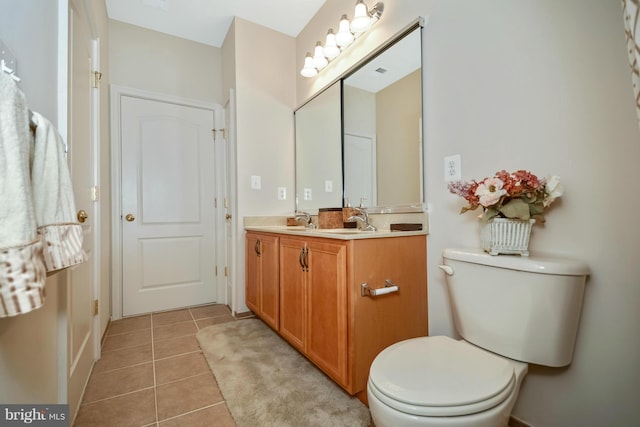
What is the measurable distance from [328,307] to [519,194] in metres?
0.90

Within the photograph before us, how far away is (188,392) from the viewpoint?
1.41 metres

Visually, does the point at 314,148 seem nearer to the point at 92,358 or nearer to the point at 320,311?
the point at 320,311

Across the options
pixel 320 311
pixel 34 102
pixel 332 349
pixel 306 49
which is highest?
pixel 306 49

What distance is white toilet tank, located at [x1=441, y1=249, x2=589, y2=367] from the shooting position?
865mm

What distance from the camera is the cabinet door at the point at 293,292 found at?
1.57 meters

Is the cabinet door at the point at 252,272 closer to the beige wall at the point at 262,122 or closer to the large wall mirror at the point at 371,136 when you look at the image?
the beige wall at the point at 262,122

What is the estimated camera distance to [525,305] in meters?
0.90

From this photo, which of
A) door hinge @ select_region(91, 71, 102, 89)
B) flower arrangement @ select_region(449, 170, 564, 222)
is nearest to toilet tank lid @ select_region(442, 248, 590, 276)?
flower arrangement @ select_region(449, 170, 564, 222)

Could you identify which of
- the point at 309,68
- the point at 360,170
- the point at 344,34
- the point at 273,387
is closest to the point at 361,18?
the point at 344,34

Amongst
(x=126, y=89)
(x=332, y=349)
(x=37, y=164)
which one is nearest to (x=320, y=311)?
(x=332, y=349)

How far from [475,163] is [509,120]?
203 millimetres

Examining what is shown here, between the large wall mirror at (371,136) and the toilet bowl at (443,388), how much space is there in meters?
0.76

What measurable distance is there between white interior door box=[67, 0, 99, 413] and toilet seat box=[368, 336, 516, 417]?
1.26m

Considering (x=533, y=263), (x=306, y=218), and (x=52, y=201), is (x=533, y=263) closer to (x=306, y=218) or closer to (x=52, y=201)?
(x=52, y=201)
